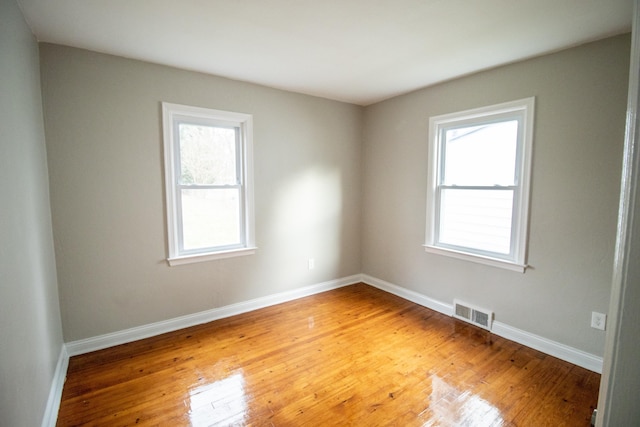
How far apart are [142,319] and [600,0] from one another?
13.3ft

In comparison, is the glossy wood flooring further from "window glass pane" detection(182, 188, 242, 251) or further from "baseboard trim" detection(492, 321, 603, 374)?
"window glass pane" detection(182, 188, 242, 251)

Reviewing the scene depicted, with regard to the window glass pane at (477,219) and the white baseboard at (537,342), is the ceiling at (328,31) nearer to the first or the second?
the window glass pane at (477,219)

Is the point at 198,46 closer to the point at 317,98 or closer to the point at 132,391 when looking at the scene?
the point at 317,98

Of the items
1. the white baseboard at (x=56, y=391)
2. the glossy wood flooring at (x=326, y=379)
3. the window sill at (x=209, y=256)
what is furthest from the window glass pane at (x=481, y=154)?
the white baseboard at (x=56, y=391)

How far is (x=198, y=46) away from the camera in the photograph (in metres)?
2.33

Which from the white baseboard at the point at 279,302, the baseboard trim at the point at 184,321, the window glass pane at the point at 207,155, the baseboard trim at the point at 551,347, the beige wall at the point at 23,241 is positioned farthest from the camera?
the window glass pane at the point at 207,155

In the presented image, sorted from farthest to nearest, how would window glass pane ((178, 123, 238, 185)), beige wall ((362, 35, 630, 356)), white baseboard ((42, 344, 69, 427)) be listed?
window glass pane ((178, 123, 238, 185)) → beige wall ((362, 35, 630, 356)) → white baseboard ((42, 344, 69, 427))

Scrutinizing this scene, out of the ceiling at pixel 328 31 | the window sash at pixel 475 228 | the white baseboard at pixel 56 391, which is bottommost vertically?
the white baseboard at pixel 56 391

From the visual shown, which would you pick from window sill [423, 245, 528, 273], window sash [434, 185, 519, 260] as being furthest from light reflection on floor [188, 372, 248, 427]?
window sash [434, 185, 519, 260]

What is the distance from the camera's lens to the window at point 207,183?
9.27 feet

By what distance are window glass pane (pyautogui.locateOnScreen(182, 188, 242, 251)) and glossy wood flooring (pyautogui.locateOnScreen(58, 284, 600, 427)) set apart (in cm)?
86

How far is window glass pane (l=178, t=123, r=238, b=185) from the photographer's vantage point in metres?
2.91

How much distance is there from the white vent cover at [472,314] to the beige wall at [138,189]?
1.82m

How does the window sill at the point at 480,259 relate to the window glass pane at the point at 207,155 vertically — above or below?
below
